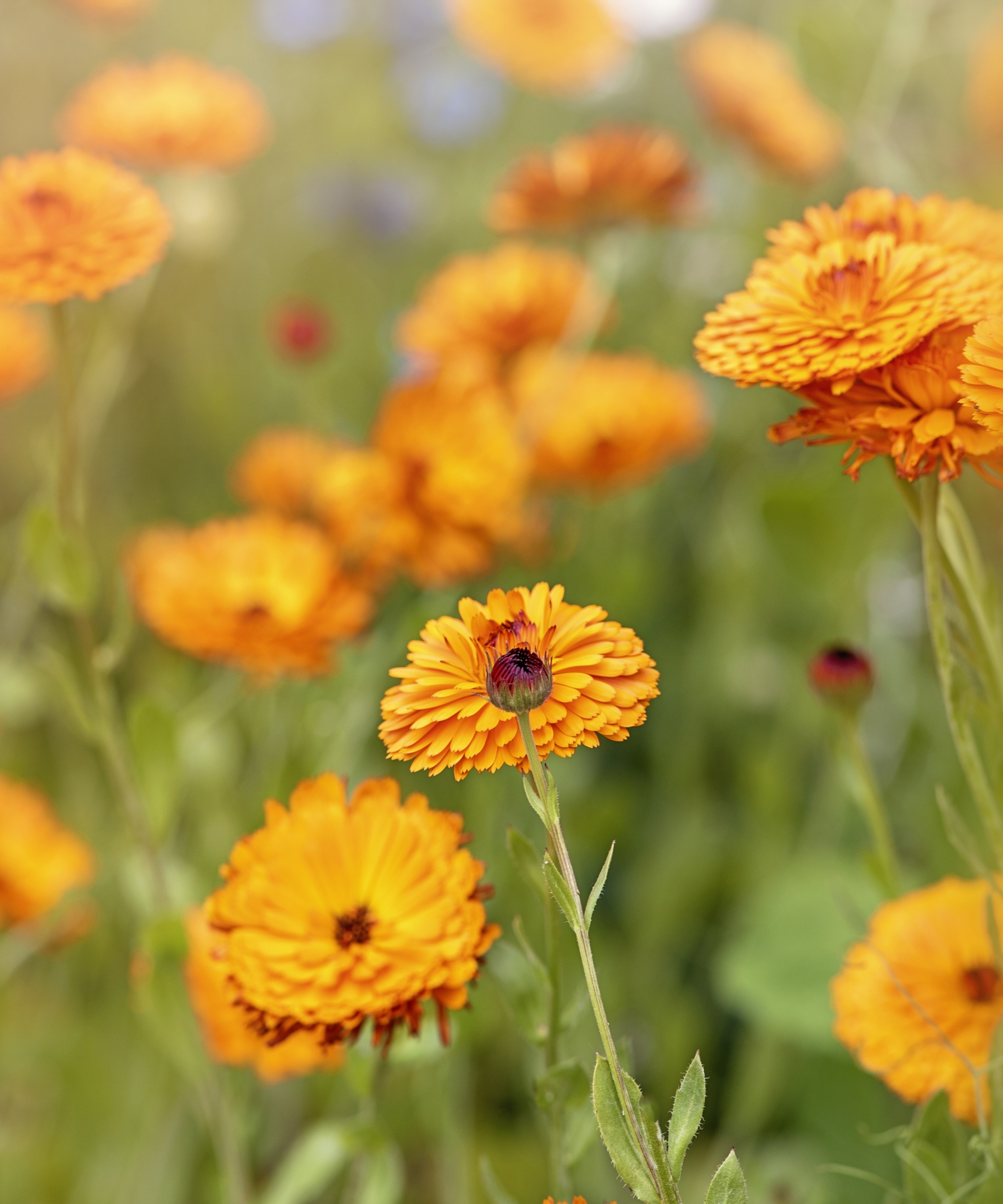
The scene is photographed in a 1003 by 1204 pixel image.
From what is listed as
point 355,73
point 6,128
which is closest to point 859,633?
point 6,128

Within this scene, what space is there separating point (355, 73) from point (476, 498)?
1.46 meters

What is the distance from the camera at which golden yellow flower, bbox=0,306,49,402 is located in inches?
37.6

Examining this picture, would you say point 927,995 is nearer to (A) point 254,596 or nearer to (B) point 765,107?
(A) point 254,596

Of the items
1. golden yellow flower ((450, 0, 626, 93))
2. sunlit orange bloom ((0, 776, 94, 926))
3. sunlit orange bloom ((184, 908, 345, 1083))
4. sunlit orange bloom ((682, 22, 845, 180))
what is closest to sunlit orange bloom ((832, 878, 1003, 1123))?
sunlit orange bloom ((184, 908, 345, 1083))

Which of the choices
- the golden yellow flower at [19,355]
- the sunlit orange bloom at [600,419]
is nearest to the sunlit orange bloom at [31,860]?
the golden yellow flower at [19,355]

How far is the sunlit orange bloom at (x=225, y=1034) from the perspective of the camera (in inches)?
26.4

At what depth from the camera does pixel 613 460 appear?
0.96 metres

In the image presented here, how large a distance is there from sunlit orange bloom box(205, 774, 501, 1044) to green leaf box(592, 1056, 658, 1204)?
0.06 m

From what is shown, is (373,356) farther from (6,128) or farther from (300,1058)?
(300,1058)

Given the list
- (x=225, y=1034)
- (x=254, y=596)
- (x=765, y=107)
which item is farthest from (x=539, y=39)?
(x=225, y=1034)

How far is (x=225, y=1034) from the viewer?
2.30ft

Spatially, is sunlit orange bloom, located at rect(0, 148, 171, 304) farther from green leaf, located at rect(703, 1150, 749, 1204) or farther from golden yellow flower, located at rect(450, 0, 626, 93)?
golden yellow flower, located at rect(450, 0, 626, 93)

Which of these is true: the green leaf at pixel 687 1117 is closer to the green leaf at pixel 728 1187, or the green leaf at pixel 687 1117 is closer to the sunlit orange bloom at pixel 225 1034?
the green leaf at pixel 728 1187

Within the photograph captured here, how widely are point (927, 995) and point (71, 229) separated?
475 millimetres
